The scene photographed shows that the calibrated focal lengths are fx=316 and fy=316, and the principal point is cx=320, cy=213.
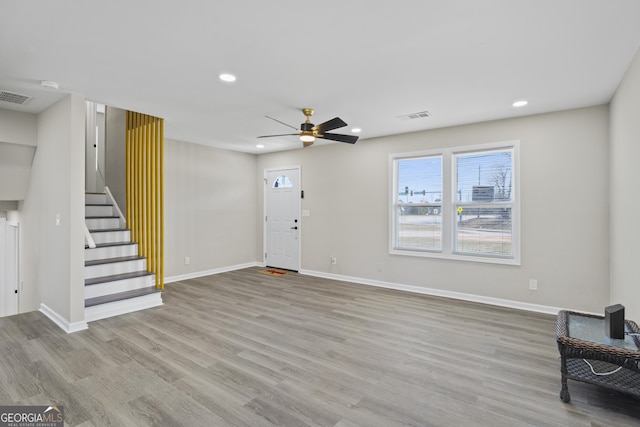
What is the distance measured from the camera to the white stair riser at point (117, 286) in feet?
13.0

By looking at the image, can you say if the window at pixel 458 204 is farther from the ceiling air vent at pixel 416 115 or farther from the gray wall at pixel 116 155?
the gray wall at pixel 116 155

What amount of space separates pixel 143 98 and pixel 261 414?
138 inches

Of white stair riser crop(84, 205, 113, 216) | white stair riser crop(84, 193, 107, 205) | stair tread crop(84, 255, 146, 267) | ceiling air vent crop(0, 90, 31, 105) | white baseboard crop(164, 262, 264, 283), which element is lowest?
white baseboard crop(164, 262, 264, 283)

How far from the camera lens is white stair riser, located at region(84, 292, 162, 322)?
12.3 ft

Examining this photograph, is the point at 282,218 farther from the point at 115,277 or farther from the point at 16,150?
the point at 16,150

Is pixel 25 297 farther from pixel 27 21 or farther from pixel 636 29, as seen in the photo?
pixel 636 29

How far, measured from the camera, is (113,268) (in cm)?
438

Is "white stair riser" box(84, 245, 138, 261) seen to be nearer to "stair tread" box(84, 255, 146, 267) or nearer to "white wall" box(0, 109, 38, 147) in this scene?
"stair tread" box(84, 255, 146, 267)

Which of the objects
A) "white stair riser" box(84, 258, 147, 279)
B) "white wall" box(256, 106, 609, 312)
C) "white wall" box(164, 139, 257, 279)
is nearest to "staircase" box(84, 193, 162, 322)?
"white stair riser" box(84, 258, 147, 279)

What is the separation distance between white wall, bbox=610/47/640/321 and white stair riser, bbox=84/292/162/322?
5.19m

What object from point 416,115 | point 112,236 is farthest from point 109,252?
point 416,115

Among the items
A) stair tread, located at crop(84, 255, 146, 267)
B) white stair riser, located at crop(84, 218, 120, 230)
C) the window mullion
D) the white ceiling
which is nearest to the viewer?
the white ceiling

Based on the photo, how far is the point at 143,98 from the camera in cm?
365

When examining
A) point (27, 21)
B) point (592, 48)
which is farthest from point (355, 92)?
point (27, 21)
